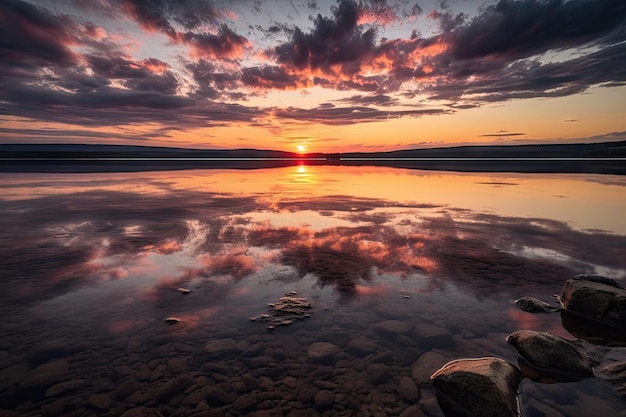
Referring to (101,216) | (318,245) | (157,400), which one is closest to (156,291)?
(157,400)

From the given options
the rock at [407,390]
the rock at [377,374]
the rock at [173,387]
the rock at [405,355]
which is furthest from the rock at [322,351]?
the rock at [173,387]

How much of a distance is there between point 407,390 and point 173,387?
3480 millimetres

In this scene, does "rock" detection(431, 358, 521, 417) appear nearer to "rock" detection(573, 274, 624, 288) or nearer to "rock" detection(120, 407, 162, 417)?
"rock" detection(120, 407, 162, 417)

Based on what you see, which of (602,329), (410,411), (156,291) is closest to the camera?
(410,411)

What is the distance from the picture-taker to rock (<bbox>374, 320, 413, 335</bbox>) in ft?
20.9

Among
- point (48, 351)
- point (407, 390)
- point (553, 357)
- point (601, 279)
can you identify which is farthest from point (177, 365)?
point (601, 279)

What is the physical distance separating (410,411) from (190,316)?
455 centimetres

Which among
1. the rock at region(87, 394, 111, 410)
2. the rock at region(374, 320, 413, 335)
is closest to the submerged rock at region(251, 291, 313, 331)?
the rock at region(374, 320, 413, 335)

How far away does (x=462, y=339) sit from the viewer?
6.07m

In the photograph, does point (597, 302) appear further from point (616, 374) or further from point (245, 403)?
point (245, 403)

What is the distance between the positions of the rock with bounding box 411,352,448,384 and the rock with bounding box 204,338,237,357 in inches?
123

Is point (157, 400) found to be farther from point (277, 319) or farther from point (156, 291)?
point (156, 291)

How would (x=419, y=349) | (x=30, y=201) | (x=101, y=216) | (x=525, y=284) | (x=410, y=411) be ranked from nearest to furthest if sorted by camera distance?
(x=410, y=411)
(x=419, y=349)
(x=525, y=284)
(x=101, y=216)
(x=30, y=201)

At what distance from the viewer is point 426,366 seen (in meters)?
5.38
